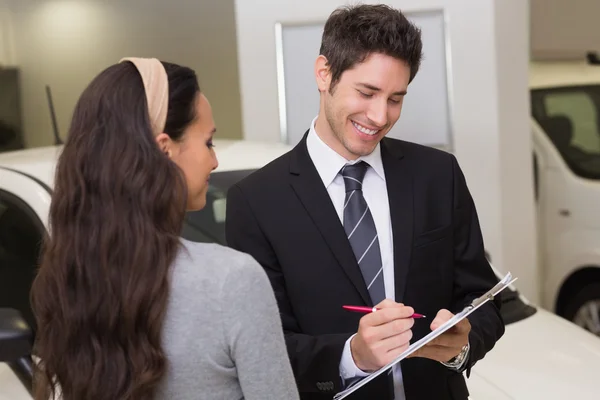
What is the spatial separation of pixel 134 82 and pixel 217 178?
61.9 inches

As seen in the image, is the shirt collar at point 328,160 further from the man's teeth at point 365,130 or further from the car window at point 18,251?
the car window at point 18,251

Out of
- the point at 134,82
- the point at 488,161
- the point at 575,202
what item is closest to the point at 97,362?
the point at 134,82

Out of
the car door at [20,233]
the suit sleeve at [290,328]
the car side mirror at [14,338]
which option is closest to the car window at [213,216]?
→ the car door at [20,233]

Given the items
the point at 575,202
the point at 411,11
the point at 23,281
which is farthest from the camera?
the point at 575,202

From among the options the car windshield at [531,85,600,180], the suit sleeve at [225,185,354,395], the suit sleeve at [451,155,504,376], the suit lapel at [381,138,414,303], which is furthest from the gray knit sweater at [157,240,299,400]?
the car windshield at [531,85,600,180]

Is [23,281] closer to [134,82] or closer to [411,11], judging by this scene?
[134,82]

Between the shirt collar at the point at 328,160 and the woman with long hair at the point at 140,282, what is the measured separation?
60cm

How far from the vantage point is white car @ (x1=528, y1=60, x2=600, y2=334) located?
17.3 ft

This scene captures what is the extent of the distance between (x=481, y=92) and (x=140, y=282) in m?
3.55

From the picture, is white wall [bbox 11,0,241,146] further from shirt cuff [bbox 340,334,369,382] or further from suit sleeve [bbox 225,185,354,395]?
shirt cuff [bbox 340,334,369,382]

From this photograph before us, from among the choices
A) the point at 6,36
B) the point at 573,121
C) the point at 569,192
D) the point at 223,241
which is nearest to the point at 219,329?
the point at 223,241

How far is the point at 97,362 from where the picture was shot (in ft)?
4.46

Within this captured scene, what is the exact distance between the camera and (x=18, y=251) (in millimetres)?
2838

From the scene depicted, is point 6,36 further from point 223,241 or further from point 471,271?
point 471,271
